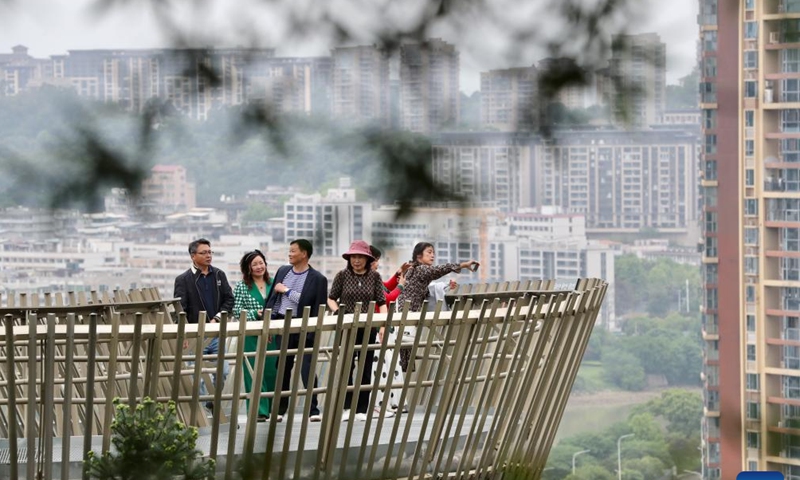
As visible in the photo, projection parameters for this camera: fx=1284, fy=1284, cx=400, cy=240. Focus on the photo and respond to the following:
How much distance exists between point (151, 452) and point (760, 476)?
1260 millimetres

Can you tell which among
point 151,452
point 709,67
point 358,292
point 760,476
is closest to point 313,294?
point 358,292

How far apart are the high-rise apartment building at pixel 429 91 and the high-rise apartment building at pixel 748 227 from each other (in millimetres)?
267

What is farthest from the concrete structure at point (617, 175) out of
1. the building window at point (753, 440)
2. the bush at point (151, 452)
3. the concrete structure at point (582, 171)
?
the bush at point (151, 452)

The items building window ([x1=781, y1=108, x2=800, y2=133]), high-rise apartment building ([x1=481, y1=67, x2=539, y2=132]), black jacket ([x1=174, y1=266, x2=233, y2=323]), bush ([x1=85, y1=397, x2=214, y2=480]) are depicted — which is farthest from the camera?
black jacket ([x1=174, y1=266, x2=233, y2=323])

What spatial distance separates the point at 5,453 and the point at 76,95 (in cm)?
480

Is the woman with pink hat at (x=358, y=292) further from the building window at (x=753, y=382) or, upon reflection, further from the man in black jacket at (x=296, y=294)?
the building window at (x=753, y=382)

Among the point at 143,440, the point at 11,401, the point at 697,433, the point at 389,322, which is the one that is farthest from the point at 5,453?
the point at 697,433

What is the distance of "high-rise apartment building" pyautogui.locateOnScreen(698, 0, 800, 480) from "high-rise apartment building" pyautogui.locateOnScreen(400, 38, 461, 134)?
0.27 metres

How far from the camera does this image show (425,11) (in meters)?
1.39

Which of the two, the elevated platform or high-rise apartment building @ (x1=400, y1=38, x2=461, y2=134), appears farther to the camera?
the elevated platform

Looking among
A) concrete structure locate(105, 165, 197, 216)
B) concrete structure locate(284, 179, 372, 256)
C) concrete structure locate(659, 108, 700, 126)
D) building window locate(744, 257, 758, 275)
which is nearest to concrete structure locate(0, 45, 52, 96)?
concrete structure locate(105, 165, 197, 216)

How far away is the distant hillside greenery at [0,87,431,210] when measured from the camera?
1192 mm

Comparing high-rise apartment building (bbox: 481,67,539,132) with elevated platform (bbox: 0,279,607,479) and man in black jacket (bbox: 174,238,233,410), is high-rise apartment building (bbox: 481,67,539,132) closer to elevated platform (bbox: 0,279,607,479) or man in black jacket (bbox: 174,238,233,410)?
elevated platform (bbox: 0,279,607,479)

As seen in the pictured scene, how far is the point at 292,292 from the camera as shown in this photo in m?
6.91
